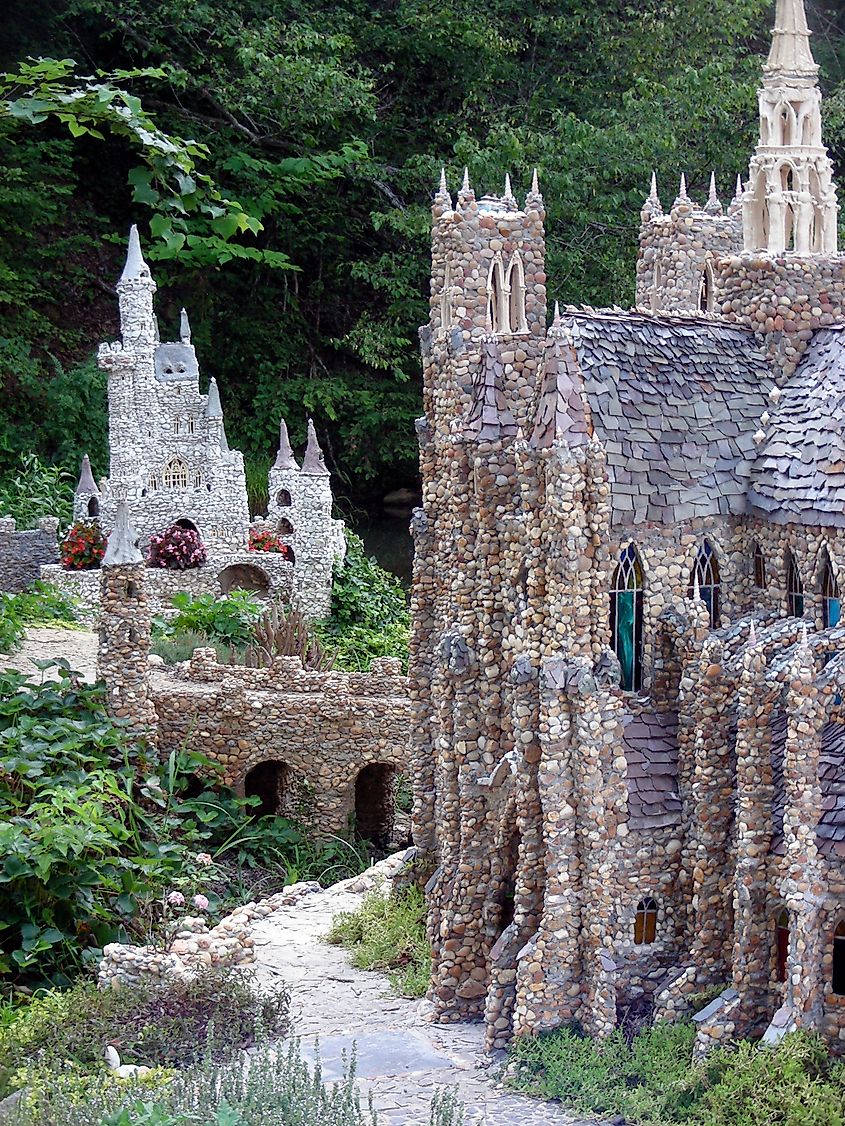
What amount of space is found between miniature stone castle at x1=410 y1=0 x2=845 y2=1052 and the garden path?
0.45 meters

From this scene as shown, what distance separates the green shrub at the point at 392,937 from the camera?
1680cm

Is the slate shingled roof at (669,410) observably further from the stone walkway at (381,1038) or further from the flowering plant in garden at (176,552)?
the flowering plant in garden at (176,552)

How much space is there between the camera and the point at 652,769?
1518cm

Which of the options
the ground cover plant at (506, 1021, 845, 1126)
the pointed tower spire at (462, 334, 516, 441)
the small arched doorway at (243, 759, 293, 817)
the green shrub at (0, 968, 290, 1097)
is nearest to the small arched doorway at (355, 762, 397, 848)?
the small arched doorway at (243, 759, 293, 817)

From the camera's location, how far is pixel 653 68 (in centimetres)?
3284

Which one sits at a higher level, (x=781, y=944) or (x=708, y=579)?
(x=708, y=579)

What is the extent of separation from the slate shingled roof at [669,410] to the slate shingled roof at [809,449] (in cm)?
20

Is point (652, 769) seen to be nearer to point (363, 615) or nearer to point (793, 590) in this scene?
point (793, 590)

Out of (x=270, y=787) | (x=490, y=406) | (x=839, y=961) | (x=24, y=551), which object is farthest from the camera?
(x=24, y=551)

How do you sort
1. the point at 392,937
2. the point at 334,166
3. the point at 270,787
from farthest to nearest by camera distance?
the point at 334,166
the point at 270,787
the point at 392,937

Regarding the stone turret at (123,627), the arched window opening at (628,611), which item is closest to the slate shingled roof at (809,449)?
the arched window opening at (628,611)

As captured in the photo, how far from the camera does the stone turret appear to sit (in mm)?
21422

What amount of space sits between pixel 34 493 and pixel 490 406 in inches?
633

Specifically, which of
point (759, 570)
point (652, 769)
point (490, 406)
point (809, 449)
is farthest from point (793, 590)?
point (490, 406)
